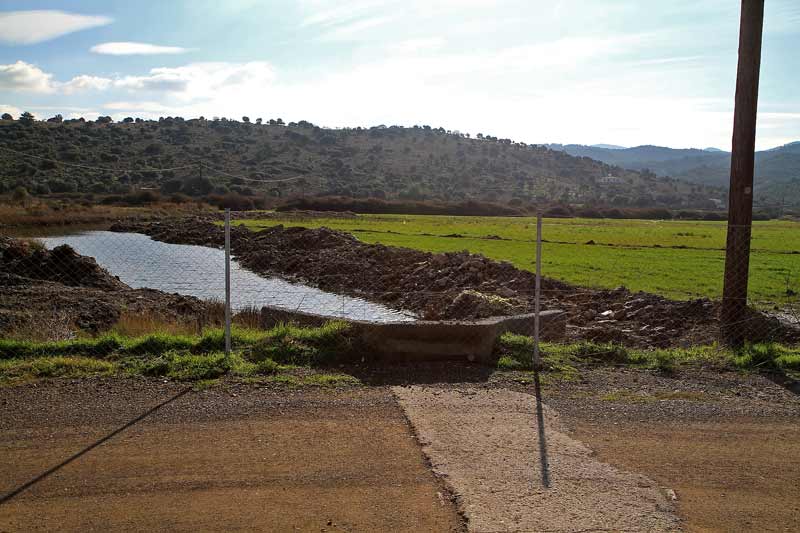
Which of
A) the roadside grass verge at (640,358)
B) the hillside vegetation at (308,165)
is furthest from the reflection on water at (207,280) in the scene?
the hillside vegetation at (308,165)

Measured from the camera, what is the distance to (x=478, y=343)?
9.53 m

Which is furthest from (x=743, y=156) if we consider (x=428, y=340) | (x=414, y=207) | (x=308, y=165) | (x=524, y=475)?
(x=308, y=165)

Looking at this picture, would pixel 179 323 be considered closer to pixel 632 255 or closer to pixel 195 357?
pixel 195 357

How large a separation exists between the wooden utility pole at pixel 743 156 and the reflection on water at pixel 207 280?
10.4 metres

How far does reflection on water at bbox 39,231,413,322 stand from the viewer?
22.8 m

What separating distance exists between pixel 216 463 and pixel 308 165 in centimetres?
10927

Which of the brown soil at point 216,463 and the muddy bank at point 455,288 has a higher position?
the brown soil at point 216,463

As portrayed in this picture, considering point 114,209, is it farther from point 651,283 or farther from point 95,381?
point 95,381

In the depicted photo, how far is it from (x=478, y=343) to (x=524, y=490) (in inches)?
164

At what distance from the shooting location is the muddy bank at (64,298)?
1438 cm

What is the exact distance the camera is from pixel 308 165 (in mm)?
112875

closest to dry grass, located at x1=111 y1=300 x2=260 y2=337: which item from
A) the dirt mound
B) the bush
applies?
the dirt mound

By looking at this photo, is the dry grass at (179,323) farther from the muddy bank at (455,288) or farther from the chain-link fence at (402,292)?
the muddy bank at (455,288)

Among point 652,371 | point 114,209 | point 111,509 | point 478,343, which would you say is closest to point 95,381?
point 111,509
